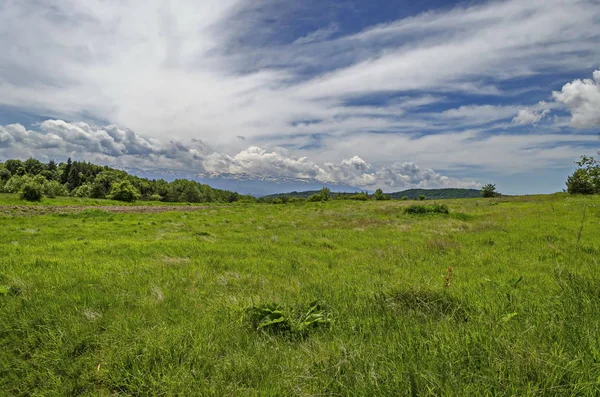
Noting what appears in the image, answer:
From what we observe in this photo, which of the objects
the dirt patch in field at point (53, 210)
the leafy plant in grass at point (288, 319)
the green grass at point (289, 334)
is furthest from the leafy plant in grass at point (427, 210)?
the dirt patch in field at point (53, 210)

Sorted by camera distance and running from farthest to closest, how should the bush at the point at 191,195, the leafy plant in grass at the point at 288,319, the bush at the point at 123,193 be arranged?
the bush at the point at 191,195 < the bush at the point at 123,193 < the leafy plant in grass at the point at 288,319

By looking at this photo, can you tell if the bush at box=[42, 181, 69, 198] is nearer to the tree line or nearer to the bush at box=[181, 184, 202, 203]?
the tree line

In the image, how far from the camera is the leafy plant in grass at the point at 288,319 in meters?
3.81

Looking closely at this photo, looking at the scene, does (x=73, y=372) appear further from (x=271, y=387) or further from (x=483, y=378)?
(x=483, y=378)

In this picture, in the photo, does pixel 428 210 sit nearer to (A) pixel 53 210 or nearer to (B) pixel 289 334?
(B) pixel 289 334

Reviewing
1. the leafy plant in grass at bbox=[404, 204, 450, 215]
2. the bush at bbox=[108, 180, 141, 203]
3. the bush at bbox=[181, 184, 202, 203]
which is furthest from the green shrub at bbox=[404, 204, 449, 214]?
the bush at bbox=[181, 184, 202, 203]

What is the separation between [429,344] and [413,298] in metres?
1.70

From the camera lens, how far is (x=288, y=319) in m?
3.94

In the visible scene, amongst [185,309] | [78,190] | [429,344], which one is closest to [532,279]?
[429,344]

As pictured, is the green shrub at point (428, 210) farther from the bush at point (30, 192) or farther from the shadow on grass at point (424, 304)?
the bush at point (30, 192)

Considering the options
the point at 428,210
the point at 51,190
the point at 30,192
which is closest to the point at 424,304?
the point at 428,210

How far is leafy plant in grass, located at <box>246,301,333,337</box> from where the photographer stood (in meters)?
3.81

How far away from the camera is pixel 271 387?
2.69 m

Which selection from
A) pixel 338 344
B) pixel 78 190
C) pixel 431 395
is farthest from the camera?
pixel 78 190
